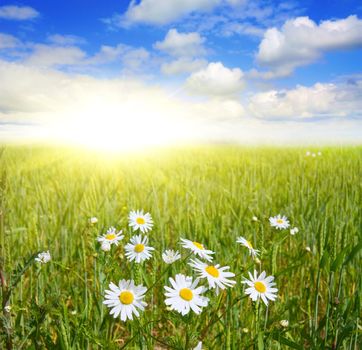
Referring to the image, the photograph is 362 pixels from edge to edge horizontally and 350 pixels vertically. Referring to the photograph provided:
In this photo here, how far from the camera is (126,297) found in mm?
1018

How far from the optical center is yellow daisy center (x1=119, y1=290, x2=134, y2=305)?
101 centimetres

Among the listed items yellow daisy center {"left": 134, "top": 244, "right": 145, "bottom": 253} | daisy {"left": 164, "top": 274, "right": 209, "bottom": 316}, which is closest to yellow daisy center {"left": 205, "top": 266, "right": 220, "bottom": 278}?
daisy {"left": 164, "top": 274, "right": 209, "bottom": 316}

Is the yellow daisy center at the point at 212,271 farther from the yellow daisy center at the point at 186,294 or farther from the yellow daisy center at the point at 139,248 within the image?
the yellow daisy center at the point at 139,248

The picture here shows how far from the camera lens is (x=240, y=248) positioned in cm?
236

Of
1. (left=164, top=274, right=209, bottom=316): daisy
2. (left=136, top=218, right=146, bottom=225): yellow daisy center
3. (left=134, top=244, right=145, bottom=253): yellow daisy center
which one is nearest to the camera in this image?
(left=164, top=274, right=209, bottom=316): daisy

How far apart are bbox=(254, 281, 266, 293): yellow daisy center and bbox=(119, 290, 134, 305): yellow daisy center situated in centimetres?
39

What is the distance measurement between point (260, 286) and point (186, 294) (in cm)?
30

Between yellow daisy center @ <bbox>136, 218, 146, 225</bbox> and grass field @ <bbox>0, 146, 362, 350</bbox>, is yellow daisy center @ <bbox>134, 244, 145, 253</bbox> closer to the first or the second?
grass field @ <bbox>0, 146, 362, 350</bbox>

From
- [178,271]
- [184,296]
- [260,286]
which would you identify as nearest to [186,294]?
[184,296]

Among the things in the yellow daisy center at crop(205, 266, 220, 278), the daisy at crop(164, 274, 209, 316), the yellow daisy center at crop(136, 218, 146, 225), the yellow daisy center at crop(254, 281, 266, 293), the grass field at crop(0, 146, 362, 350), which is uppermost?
the yellow daisy center at crop(136, 218, 146, 225)

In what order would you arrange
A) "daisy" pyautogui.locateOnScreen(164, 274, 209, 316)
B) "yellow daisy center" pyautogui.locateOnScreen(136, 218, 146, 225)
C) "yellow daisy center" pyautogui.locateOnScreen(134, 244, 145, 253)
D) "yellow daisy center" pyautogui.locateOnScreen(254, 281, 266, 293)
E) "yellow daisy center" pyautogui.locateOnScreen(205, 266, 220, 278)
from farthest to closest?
"yellow daisy center" pyautogui.locateOnScreen(136, 218, 146, 225) < "yellow daisy center" pyautogui.locateOnScreen(134, 244, 145, 253) < "yellow daisy center" pyautogui.locateOnScreen(254, 281, 266, 293) < "yellow daisy center" pyautogui.locateOnScreen(205, 266, 220, 278) < "daisy" pyautogui.locateOnScreen(164, 274, 209, 316)

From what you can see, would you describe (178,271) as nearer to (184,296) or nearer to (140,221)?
(140,221)

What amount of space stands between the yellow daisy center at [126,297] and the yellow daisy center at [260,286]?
1.28ft

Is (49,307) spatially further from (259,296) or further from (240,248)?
(240,248)
